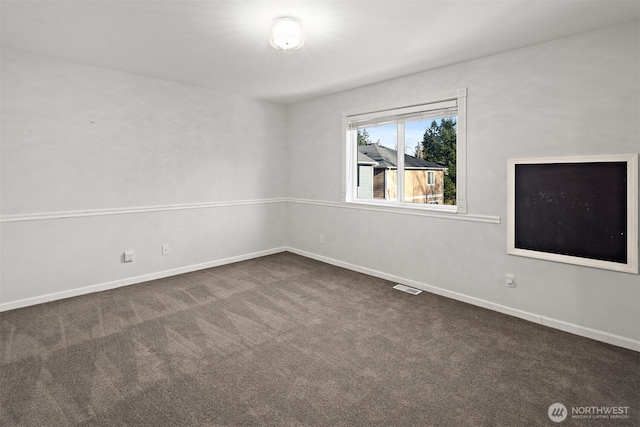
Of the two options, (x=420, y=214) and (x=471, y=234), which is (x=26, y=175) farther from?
(x=471, y=234)

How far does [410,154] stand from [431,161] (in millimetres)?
292

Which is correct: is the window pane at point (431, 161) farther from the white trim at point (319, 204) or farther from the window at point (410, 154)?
the white trim at point (319, 204)

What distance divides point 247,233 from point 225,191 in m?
0.76

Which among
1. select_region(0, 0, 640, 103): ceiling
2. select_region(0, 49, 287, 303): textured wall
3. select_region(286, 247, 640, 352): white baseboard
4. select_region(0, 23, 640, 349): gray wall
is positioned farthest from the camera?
select_region(0, 49, 287, 303): textured wall

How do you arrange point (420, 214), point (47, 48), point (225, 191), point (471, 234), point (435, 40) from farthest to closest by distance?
1. point (225, 191)
2. point (420, 214)
3. point (471, 234)
4. point (47, 48)
5. point (435, 40)

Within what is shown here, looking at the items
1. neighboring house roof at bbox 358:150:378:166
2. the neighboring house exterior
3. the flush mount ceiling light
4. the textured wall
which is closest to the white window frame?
the neighboring house exterior

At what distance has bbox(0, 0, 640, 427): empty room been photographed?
2.13 m

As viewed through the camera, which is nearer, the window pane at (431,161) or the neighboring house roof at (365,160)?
the window pane at (431,161)

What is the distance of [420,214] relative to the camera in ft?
12.6

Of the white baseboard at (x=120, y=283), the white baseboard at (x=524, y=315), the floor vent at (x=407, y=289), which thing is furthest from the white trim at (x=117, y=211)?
the floor vent at (x=407, y=289)

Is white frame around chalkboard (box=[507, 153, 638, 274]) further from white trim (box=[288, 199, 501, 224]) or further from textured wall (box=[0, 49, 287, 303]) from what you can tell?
textured wall (box=[0, 49, 287, 303])

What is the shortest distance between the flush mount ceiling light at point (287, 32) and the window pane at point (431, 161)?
1903mm

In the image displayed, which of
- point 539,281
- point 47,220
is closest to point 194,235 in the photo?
point 47,220

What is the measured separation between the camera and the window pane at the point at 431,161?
3.70 meters
